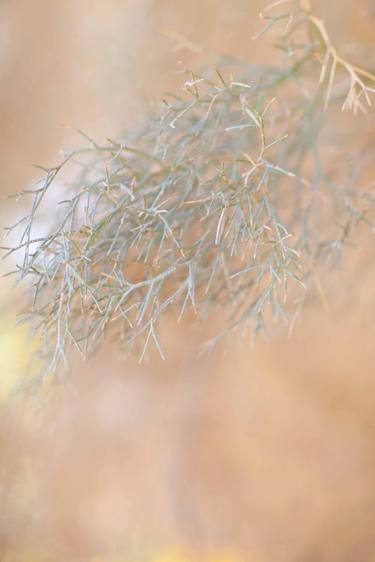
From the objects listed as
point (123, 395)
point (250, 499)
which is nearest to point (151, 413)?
point (123, 395)

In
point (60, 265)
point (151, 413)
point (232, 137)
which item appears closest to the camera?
point (60, 265)

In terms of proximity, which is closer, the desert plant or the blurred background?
the desert plant

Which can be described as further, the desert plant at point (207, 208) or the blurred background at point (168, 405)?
the blurred background at point (168, 405)

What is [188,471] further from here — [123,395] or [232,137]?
[232,137]

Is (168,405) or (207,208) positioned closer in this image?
(207,208)
